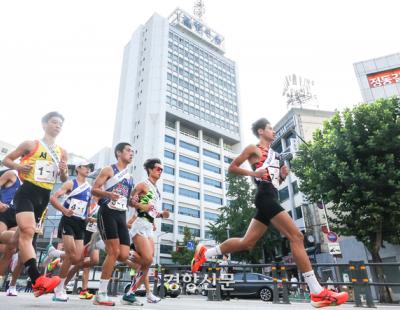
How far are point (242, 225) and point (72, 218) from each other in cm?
2511

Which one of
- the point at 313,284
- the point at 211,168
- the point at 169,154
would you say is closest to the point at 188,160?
the point at 169,154

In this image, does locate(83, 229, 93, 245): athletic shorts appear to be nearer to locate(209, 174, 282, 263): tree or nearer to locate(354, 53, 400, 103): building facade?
locate(209, 174, 282, 263): tree

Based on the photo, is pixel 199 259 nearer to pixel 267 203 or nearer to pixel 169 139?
pixel 267 203

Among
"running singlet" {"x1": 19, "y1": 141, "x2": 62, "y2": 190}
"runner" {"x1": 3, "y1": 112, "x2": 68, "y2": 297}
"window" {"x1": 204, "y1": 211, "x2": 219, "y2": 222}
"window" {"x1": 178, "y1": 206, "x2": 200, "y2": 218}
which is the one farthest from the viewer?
"window" {"x1": 204, "y1": 211, "x2": 219, "y2": 222}

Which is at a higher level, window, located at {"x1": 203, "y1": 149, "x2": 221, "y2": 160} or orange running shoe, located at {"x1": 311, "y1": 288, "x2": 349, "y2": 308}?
window, located at {"x1": 203, "y1": 149, "x2": 221, "y2": 160}

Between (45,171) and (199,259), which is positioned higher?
(45,171)

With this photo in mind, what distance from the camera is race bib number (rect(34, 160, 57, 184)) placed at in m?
4.11

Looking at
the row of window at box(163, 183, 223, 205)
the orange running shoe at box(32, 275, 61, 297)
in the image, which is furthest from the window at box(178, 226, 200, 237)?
the orange running shoe at box(32, 275, 61, 297)

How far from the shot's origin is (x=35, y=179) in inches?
160

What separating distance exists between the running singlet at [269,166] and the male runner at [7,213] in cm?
373

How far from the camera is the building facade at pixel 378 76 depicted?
84.5 feet

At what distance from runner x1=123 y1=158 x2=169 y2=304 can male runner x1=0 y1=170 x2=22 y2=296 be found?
1.87 metres

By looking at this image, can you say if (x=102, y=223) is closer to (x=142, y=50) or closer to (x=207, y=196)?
(x=207, y=196)

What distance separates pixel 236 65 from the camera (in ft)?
288
